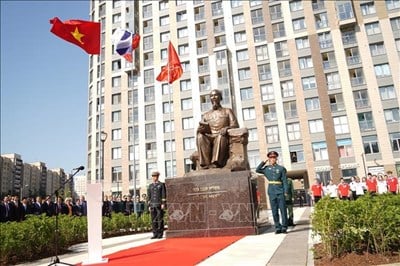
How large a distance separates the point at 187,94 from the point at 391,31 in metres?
26.6

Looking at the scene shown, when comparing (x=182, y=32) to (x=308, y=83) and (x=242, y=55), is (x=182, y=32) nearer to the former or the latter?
(x=242, y=55)

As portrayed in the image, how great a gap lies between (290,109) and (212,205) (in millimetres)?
34645

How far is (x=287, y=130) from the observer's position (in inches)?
1592

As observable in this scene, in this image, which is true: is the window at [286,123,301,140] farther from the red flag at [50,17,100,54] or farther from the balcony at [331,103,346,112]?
the red flag at [50,17,100,54]

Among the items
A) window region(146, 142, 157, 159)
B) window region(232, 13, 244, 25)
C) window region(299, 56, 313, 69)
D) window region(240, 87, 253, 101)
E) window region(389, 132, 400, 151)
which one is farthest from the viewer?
window region(146, 142, 157, 159)

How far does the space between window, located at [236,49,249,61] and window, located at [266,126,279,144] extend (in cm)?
1040

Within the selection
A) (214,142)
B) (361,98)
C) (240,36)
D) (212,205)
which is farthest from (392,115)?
(212,205)

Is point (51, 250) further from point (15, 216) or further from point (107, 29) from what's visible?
point (107, 29)

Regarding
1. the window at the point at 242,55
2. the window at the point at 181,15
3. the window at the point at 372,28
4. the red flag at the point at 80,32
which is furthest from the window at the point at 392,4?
the red flag at the point at 80,32

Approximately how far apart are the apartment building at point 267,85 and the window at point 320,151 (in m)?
0.12

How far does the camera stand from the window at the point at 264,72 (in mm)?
42681

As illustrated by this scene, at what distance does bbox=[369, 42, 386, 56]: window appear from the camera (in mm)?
39156

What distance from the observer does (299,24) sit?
1683 inches

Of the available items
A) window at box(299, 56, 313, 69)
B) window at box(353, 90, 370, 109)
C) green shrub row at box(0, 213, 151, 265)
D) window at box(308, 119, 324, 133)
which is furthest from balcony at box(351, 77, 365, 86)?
green shrub row at box(0, 213, 151, 265)
